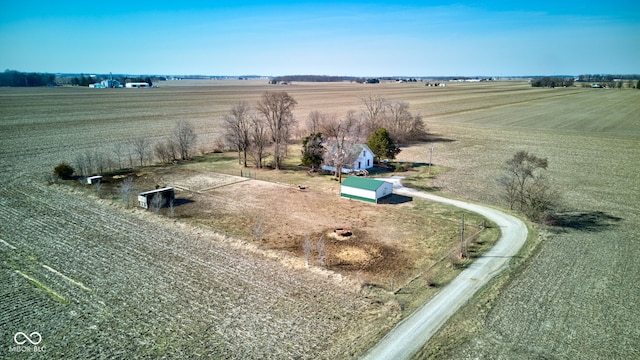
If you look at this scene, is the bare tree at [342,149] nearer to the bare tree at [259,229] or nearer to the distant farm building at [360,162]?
the distant farm building at [360,162]

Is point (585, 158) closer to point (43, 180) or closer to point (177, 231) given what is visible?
point (177, 231)

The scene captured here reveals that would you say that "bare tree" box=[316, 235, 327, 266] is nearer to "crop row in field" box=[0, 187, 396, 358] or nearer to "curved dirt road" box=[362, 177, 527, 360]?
"crop row in field" box=[0, 187, 396, 358]

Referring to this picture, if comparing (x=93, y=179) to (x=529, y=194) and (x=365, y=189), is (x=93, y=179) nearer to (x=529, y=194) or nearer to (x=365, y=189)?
(x=365, y=189)

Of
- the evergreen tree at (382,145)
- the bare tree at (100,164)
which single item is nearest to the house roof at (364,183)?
the evergreen tree at (382,145)

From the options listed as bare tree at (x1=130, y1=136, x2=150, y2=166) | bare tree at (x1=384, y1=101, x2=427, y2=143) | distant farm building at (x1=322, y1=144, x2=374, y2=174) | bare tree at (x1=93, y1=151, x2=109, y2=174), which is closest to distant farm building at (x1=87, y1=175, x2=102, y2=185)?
bare tree at (x1=93, y1=151, x2=109, y2=174)

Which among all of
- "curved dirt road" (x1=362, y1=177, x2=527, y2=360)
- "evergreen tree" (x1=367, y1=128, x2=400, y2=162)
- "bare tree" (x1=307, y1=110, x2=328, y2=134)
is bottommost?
"curved dirt road" (x1=362, y1=177, x2=527, y2=360)

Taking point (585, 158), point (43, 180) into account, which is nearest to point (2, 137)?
point (43, 180)
